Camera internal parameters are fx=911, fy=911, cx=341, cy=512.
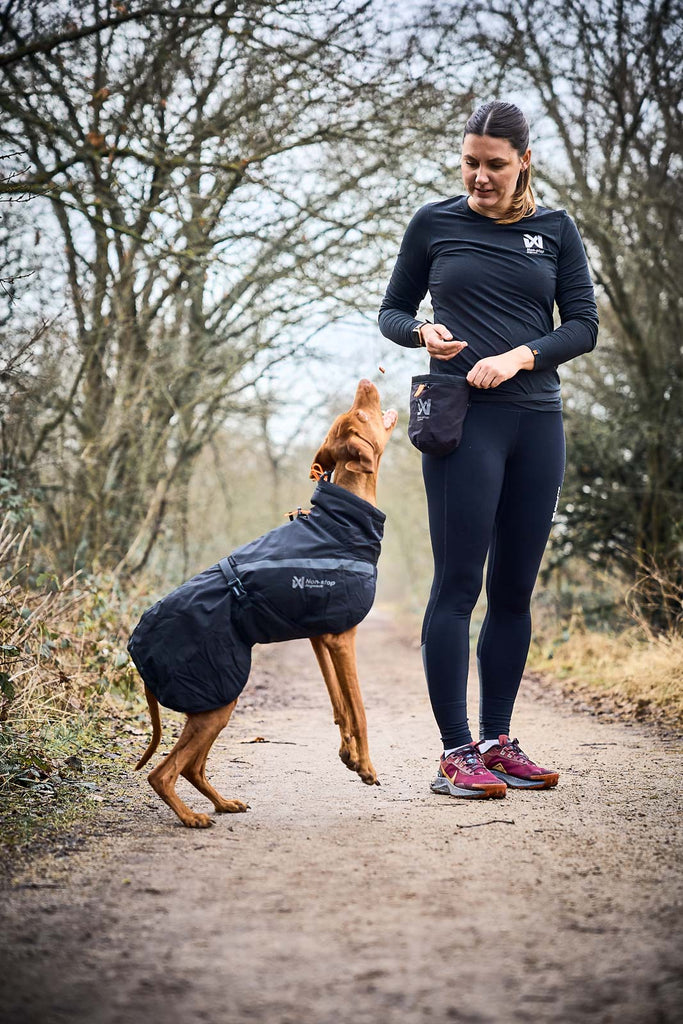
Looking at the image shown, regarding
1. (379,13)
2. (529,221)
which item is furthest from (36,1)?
(529,221)

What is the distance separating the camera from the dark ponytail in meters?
3.36

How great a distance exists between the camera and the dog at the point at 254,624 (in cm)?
313

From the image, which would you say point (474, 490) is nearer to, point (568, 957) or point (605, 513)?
Result: point (568, 957)

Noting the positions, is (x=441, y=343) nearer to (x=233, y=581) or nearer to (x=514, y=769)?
(x=233, y=581)

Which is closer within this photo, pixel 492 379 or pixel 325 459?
pixel 492 379

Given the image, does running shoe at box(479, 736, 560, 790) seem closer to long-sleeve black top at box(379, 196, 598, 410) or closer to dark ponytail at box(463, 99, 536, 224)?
long-sleeve black top at box(379, 196, 598, 410)

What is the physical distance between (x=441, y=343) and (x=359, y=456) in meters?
0.54

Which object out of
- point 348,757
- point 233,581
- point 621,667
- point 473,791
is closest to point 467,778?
point 473,791

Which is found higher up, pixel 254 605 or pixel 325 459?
pixel 325 459

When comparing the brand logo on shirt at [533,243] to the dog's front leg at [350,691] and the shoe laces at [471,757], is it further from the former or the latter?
the shoe laces at [471,757]

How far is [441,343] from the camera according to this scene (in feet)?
11.1

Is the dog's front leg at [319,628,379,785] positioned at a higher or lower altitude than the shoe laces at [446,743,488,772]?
higher

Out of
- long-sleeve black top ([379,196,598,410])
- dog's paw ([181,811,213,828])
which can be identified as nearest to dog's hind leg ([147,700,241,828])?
dog's paw ([181,811,213,828])

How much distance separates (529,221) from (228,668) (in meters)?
2.07
